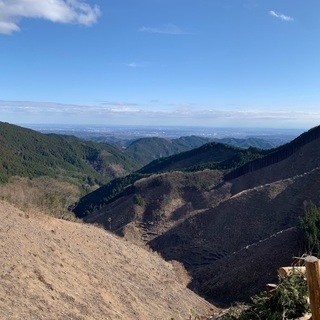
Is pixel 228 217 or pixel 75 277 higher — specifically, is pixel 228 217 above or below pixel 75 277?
below

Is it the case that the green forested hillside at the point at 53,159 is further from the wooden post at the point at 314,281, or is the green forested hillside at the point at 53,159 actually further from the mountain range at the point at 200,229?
the wooden post at the point at 314,281

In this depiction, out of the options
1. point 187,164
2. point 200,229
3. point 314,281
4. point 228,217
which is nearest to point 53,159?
point 187,164

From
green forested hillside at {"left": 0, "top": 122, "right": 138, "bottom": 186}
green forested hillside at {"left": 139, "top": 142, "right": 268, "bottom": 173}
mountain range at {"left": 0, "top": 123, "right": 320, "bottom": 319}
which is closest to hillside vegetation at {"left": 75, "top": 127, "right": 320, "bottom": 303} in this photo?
mountain range at {"left": 0, "top": 123, "right": 320, "bottom": 319}

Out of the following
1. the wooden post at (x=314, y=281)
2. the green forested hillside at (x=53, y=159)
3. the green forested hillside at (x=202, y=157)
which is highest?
the wooden post at (x=314, y=281)

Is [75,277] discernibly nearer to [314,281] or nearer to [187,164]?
[314,281]

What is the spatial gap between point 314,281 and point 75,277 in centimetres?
1666

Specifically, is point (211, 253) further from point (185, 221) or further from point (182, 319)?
point (182, 319)

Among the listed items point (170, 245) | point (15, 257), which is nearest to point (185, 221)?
point (170, 245)

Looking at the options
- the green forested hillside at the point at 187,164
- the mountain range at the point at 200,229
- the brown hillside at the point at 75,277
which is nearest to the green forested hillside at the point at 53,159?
the green forested hillside at the point at 187,164

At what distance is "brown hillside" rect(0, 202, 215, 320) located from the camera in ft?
53.7

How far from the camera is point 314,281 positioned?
19.3 feet

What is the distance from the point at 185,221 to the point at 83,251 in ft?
93.4

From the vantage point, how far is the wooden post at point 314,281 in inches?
230

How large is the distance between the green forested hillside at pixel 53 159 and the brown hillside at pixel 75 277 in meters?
92.7
